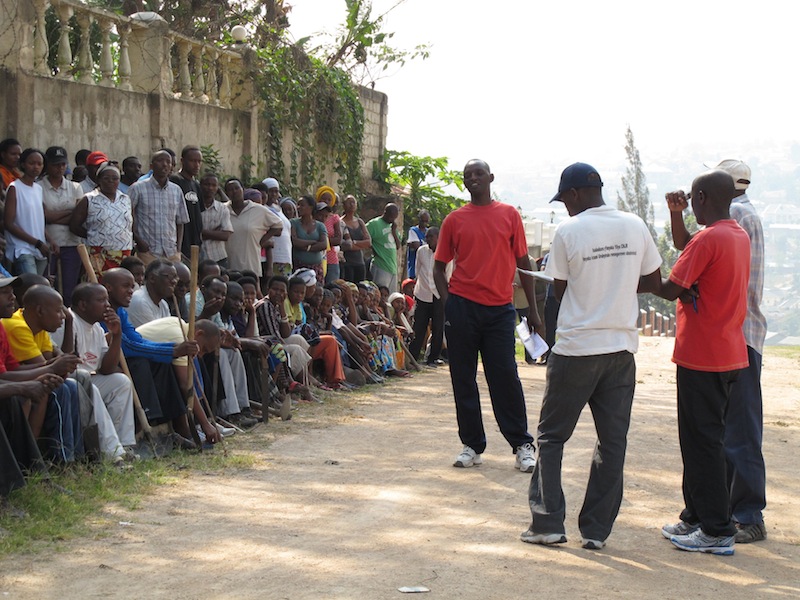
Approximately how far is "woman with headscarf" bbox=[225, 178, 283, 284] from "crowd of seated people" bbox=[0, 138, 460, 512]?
0.02 metres

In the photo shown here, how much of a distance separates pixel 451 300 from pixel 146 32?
704cm

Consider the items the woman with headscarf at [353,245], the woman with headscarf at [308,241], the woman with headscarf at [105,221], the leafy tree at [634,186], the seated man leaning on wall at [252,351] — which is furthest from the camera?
the leafy tree at [634,186]

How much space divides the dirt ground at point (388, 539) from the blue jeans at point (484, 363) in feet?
1.03

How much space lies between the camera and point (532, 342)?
764 centimetres

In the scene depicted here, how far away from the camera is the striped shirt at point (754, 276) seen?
625 cm

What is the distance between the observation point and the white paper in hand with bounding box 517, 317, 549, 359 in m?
7.43

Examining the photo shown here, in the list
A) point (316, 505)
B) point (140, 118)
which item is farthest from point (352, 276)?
point (316, 505)

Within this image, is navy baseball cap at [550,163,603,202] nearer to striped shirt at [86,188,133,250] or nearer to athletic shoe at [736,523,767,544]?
athletic shoe at [736,523,767,544]

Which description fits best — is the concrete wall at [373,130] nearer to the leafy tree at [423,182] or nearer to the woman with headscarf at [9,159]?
the leafy tree at [423,182]

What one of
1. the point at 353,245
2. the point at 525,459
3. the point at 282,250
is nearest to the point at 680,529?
the point at 525,459

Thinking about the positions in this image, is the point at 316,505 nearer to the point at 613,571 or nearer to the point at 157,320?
the point at 613,571

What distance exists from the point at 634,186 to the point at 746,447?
7569cm

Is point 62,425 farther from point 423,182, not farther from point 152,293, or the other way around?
point 423,182

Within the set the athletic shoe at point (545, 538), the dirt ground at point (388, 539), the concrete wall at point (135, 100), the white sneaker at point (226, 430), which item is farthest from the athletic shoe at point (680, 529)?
the concrete wall at point (135, 100)
